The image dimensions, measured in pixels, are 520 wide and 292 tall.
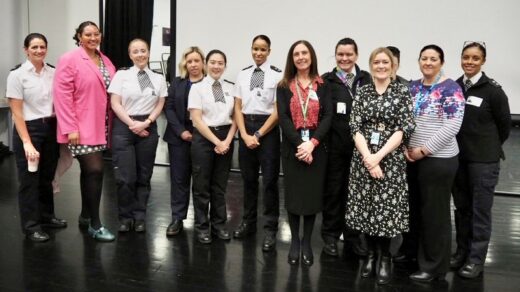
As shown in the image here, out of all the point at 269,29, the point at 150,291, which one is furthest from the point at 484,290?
the point at 269,29

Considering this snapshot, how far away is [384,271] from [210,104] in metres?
1.58

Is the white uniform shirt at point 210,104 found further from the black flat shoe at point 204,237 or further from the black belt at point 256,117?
the black flat shoe at point 204,237

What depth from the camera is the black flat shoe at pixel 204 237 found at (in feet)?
11.1

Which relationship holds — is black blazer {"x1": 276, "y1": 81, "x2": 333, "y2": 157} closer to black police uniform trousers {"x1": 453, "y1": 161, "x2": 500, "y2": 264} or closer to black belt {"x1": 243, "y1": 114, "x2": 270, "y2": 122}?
black belt {"x1": 243, "y1": 114, "x2": 270, "y2": 122}

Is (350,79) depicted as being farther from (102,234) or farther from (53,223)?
(53,223)

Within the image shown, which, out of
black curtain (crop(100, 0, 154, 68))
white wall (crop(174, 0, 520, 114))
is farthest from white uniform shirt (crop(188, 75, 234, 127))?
black curtain (crop(100, 0, 154, 68))

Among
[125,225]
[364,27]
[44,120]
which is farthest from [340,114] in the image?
[364,27]

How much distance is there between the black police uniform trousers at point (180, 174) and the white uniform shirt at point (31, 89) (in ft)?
3.03

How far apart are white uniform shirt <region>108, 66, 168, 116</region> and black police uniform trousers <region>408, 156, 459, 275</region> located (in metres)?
Answer: 1.87

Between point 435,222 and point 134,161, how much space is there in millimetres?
2125

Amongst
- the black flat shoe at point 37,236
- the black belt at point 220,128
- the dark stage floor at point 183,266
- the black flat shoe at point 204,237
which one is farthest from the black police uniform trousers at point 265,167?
the black flat shoe at point 37,236

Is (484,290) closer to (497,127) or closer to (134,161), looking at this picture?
(497,127)

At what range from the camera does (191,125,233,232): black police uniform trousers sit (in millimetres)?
3279

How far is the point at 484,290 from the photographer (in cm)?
271
